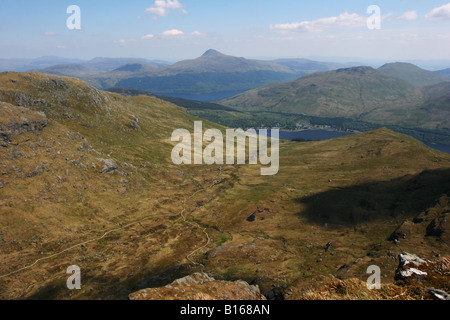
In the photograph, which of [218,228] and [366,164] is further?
[366,164]

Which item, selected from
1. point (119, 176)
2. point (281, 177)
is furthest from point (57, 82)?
point (281, 177)

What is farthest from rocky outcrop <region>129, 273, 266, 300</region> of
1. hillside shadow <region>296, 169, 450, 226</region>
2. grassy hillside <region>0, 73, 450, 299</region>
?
hillside shadow <region>296, 169, 450, 226</region>

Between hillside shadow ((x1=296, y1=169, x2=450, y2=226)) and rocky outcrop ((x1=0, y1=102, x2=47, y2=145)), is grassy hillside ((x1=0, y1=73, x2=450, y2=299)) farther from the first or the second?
hillside shadow ((x1=296, y1=169, x2=450, y2=226))

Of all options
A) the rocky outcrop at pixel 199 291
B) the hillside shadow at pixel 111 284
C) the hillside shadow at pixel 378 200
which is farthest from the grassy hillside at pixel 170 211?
the rocky outcrop at pixel 199 291

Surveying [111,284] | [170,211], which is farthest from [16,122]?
[111,284]

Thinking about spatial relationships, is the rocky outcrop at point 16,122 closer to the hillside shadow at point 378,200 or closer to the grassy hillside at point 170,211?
the grassy hillside at point 170,211
